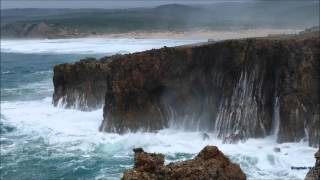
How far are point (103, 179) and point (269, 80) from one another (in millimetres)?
11341

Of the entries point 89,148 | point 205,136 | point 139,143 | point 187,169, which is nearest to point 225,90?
point 205,136

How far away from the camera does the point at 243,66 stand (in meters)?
35.2

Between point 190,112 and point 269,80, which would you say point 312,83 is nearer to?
point 269,80

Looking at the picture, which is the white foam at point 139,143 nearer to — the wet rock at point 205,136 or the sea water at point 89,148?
the sea water at point 89,148

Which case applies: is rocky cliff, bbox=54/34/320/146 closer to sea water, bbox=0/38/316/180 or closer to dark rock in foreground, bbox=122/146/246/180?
sea water, bbox=0/38/316/180

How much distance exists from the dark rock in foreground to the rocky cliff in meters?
13.9

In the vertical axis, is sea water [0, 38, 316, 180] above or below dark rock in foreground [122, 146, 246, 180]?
below

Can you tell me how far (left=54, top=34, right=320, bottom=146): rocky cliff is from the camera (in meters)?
33.1

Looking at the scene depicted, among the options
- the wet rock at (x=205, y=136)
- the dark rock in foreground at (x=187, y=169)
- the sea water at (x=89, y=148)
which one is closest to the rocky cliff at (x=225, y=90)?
the wet rock at (x=205, y=136)

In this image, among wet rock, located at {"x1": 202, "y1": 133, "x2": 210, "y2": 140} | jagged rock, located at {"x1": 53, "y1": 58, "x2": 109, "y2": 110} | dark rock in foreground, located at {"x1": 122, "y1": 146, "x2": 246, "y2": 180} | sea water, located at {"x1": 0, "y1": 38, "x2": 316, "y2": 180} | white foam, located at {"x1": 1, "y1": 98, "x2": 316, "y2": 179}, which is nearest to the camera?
dark rock in foreground, located at {"x1": 122, "y1": 146, "x2": 246, "y2": 180}

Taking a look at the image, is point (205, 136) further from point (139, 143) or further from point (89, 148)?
point (89, 148)

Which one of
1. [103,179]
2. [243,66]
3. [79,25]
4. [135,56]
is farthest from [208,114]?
[79,25]

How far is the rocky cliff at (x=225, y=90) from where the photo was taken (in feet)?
109

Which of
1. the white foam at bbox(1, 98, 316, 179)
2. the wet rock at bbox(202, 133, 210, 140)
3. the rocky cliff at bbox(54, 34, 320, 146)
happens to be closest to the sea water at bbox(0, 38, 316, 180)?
the white foam at bbox(1, 98, 316, 179)
